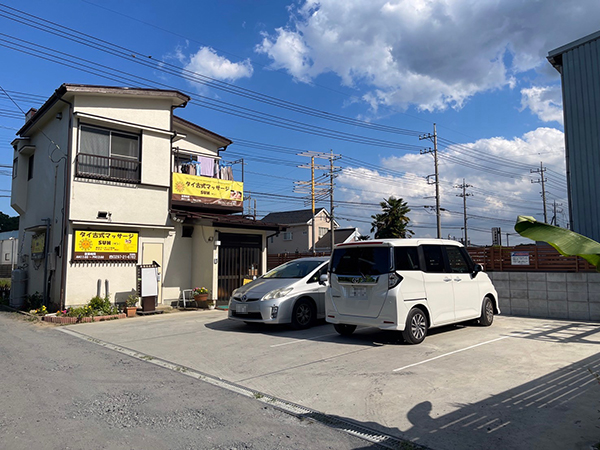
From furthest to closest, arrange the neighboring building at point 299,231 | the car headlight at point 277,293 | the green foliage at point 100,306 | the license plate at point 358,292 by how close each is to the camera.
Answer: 1. the neighboring building at point 299,231
2. the green foliage at point 100,306
3. the car headlight at point 277,293
4. the license plate at point 358,292

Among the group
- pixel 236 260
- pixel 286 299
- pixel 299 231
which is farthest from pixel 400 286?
pixel 299 231

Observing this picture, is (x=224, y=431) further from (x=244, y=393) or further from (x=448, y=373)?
(x=448, y=373)

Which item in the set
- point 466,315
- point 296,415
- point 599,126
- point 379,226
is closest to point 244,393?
point 296,415

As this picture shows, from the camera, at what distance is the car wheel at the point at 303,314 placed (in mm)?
9961

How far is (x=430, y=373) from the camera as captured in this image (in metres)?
6.18

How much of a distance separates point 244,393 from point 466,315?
5.73m

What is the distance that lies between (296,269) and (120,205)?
22.7ft

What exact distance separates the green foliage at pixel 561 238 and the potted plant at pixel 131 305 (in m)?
12.3

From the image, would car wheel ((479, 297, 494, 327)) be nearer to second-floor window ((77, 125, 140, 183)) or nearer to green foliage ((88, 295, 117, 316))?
green foliage ((88, 295, 117, 316))

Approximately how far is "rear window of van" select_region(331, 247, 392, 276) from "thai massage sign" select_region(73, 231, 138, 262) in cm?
821

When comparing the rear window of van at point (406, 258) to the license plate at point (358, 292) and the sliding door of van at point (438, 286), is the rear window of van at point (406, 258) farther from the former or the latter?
the license plate at point (358, 292)

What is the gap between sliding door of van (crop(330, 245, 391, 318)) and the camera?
8000 millimetres

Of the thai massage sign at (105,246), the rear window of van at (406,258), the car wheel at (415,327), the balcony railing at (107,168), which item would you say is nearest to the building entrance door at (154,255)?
the thai massage sign at (105,246)

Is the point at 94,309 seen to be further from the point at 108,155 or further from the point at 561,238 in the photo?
the point at 561,238
